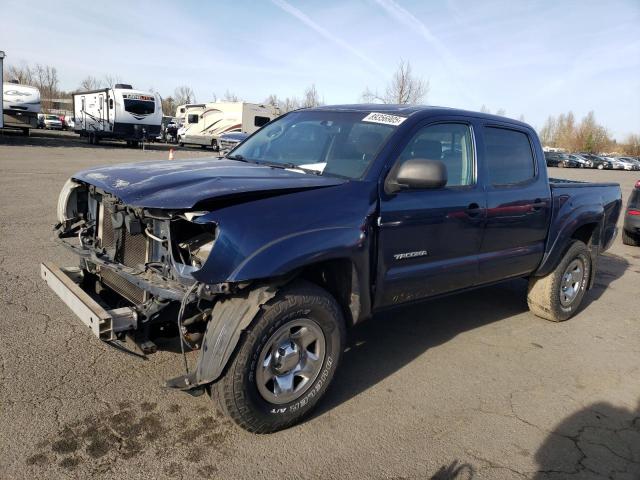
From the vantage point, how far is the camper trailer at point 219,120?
31028mm

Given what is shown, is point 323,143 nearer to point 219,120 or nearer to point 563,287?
point 563,287

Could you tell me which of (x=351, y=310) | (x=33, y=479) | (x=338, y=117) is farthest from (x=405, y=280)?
(x=33, y=479)

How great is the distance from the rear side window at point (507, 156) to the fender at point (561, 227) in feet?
1.72

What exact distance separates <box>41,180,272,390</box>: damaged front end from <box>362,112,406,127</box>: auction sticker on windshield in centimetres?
159

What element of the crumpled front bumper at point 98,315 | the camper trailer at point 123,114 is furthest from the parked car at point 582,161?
the crumpled front bumper at point 98,315

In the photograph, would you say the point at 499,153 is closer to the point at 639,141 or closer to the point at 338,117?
the point at 338,117

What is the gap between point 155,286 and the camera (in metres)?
2.96

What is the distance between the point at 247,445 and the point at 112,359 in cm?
143

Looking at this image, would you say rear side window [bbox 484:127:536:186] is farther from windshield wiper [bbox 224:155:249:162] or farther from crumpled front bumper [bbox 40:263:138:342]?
crumpled front bumper [bbox 40:263:138:342]

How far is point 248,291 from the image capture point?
9.54 ft

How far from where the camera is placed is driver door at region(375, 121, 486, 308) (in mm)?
3521

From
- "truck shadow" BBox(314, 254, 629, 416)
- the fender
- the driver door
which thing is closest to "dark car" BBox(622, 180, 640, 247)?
"truck shadow" BBox(314, 254, 629, 416)

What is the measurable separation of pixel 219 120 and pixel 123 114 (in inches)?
252

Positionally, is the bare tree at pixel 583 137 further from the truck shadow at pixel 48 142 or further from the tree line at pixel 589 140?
the truck shadow at pixel 48 142
